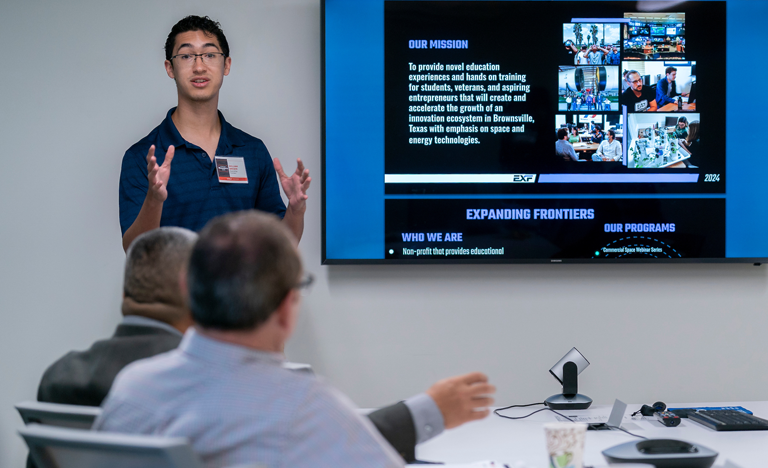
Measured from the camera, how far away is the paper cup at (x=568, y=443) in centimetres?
122

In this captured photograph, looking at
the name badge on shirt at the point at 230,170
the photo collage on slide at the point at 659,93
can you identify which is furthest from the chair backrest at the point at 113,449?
the photo collage on slide at the point at 659,93

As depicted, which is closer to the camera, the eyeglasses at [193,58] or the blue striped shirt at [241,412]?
the blue striped shirt at [241,412]

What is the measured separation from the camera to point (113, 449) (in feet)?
2.50

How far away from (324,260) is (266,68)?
964mm

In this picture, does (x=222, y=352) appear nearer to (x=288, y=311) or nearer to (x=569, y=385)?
(x=288, y=311)

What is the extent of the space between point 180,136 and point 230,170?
256mm

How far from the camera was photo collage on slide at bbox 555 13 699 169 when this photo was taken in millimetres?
2723

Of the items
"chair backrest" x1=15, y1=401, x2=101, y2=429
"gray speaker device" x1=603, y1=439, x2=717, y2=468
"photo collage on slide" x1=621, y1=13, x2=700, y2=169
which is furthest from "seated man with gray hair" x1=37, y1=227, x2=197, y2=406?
"photo collage on slide" x1=621, y1=13, x2=700, y2=169

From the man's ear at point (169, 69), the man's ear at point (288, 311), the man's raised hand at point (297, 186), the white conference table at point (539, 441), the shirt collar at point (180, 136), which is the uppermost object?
the man's ear at point (169, 69)

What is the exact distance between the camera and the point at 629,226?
2750 mm

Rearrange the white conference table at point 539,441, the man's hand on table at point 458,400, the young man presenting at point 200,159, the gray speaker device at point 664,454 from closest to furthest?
the man's hand on table at point 458,400
the gray speaker device at point 664,454
the white conference table at point 539,441
the young man presenting at point 200,159

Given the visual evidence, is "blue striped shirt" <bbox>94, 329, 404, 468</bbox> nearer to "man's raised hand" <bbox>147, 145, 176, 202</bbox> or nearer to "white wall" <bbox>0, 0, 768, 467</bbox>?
"man's raised hand" <bbox>147, 145, 176, 202</bbox>

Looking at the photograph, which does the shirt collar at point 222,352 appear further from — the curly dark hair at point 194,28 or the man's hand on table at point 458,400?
the curly dark hair at point 194,28

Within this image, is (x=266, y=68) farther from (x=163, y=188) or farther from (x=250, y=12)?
(x=163, y=188)
